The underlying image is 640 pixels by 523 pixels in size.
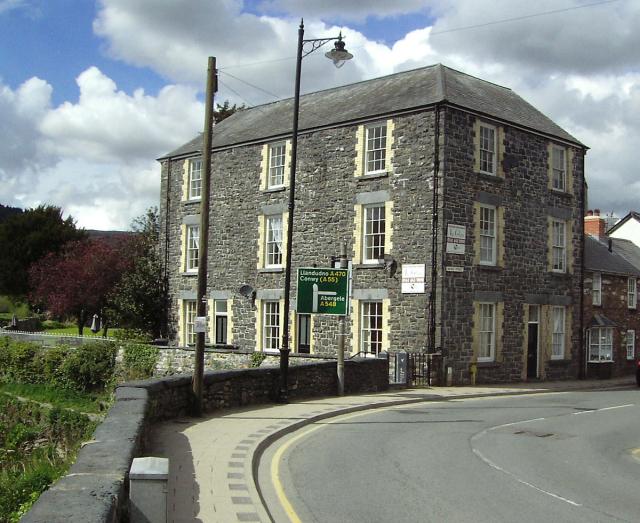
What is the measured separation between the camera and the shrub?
31.7 meters

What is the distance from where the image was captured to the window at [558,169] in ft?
100

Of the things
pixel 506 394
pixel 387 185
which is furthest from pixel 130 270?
pixel 506 394

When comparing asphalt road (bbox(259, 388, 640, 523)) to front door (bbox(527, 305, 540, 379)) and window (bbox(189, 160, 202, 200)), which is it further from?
window (bbox(189, 160, 202, 200))

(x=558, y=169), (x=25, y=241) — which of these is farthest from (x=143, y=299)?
(x=25, y=241)

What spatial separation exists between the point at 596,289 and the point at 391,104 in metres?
12.6

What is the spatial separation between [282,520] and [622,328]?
29.6m

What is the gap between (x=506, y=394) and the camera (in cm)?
2383

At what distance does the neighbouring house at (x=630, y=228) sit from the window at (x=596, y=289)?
1361cm

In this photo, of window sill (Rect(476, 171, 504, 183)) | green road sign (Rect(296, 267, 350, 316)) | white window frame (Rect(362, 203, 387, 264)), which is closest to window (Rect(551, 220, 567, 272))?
window sill (Rect(476, 171, 504, 183))

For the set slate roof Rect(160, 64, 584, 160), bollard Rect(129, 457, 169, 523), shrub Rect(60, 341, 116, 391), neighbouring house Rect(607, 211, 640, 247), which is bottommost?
shrub Rect(60, 341, 116, 391)

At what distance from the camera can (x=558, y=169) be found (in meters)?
30.9

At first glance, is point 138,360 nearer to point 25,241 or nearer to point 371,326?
point 371,326

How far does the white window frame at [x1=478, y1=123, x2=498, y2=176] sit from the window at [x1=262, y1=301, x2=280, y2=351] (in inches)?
375

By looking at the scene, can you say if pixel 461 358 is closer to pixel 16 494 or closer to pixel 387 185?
pixel 387 185
